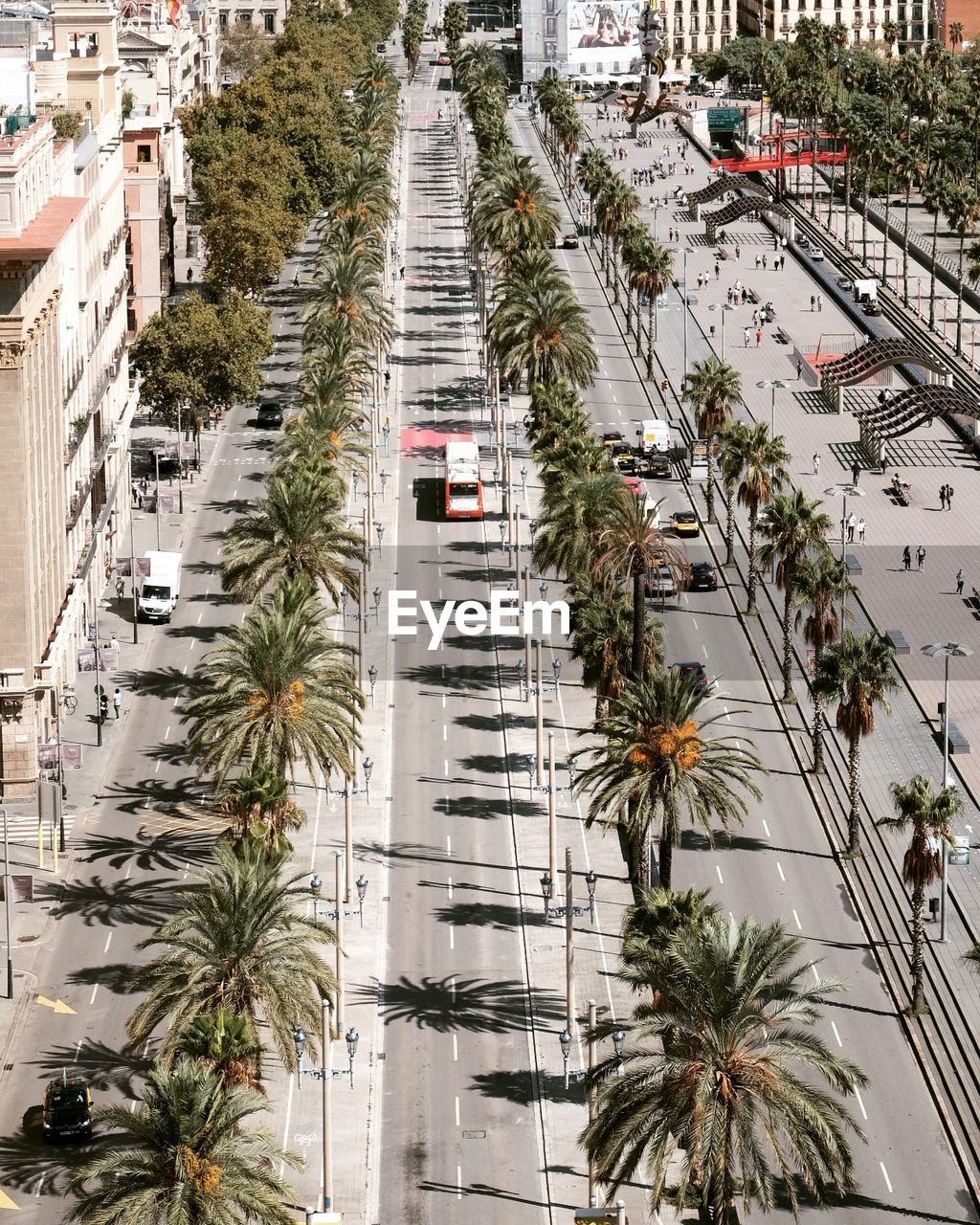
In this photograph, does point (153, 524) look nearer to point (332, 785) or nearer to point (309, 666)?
point (332, 785)

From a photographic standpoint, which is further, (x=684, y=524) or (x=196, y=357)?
(x=196, y=357)

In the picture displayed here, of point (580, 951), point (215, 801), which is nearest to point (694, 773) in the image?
point (580, 951)

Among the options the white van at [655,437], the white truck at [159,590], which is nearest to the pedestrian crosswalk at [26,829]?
the white truck at [159,590]

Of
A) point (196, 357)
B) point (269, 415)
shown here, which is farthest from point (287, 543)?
point (269, 415)

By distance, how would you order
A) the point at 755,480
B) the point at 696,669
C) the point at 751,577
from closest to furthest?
1. the point at 696,669
2. the point at 755,480
3. the point at 751,577

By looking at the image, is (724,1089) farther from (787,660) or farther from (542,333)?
(542,333)

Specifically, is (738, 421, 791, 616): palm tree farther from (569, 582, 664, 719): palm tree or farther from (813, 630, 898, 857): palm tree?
(813, 630, 898, 857): palm tree
